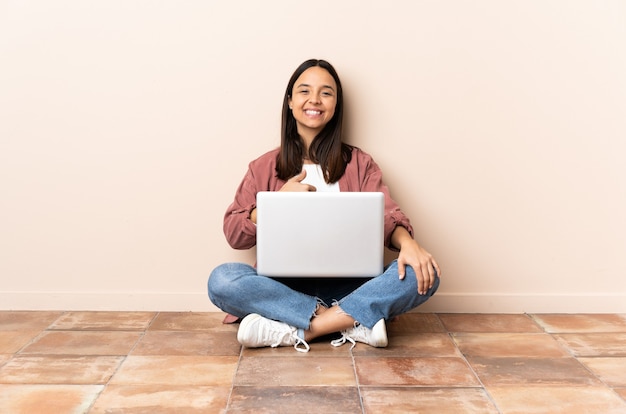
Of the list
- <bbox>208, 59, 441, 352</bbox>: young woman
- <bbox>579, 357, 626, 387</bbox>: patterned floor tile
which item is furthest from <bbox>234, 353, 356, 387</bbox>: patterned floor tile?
<bbox>579, 357, 626, 387</bbox>: patterned floor tile

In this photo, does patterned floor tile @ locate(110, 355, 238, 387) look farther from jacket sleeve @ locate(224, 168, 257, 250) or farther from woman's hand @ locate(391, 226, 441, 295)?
woman's hand @ locate(391, 226, 441, 295)

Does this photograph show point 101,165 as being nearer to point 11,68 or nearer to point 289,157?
point 11,68

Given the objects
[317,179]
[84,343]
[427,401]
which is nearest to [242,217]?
[317,179]

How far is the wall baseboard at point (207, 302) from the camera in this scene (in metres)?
2.64

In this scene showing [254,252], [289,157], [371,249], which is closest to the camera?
[371,249]

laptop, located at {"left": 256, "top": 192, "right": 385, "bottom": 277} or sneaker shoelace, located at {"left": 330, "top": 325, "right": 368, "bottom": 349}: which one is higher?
laptop, located at {"left": 256, "top": 192, "right": 385, "bottom": 277}

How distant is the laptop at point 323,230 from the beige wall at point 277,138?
1.85 feet

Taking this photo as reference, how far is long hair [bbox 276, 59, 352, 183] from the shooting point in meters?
2.45

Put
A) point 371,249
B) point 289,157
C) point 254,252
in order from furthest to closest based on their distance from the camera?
point 254,252, point 289,157, point 371,249

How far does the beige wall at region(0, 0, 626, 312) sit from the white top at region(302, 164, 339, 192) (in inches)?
7.3

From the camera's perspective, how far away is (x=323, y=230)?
6.70 ft

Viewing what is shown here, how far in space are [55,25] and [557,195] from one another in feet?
6.51

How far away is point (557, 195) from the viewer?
2.64 m

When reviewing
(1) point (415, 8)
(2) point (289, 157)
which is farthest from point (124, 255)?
(1) point (415, 8)
